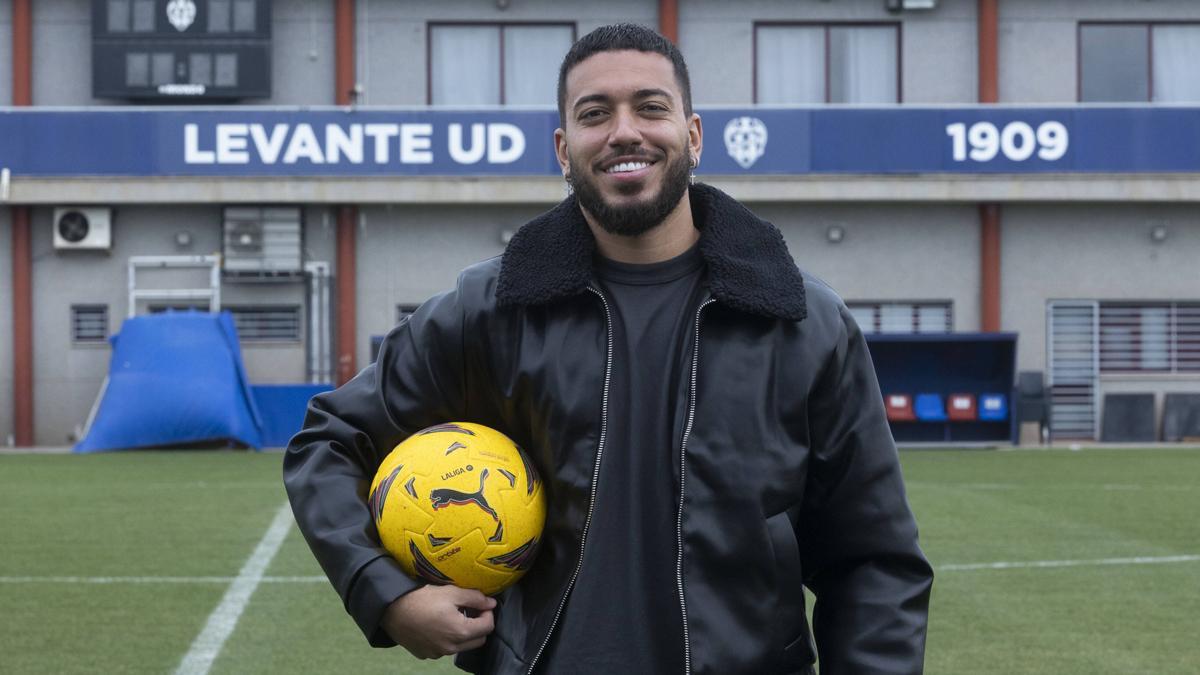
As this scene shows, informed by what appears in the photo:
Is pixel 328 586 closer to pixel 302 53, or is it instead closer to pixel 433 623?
pixel 433 623

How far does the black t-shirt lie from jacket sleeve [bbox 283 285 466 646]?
329 millimetres

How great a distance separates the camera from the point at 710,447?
286 centimetres

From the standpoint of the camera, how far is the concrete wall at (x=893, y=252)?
26672 mm

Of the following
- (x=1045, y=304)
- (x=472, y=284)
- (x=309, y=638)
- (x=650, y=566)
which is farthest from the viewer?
(x=1045, y=304)

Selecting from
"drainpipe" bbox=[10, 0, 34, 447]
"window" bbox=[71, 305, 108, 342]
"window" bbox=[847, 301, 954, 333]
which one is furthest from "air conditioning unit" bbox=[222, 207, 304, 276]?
"window" bbox=[847, 301, 954, 333]

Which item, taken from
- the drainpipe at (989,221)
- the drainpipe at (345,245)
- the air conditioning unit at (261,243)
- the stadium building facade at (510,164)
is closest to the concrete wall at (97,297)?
the stadium building facade at (510,164)

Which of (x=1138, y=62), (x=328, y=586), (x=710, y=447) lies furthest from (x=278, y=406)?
(x=710, y=447)

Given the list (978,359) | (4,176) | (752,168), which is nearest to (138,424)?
(4,176)

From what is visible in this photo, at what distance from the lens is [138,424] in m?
23.2

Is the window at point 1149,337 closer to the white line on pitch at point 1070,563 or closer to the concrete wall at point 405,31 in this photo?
the concrete wall at point 405,31

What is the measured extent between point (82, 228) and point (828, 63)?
12512mm

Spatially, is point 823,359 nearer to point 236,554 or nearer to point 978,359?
point 236,554

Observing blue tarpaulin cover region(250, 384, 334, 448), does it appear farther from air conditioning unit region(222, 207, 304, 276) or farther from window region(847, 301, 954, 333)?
window region(847, 301, 954, 333)

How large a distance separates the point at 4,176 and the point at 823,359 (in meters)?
24.2
